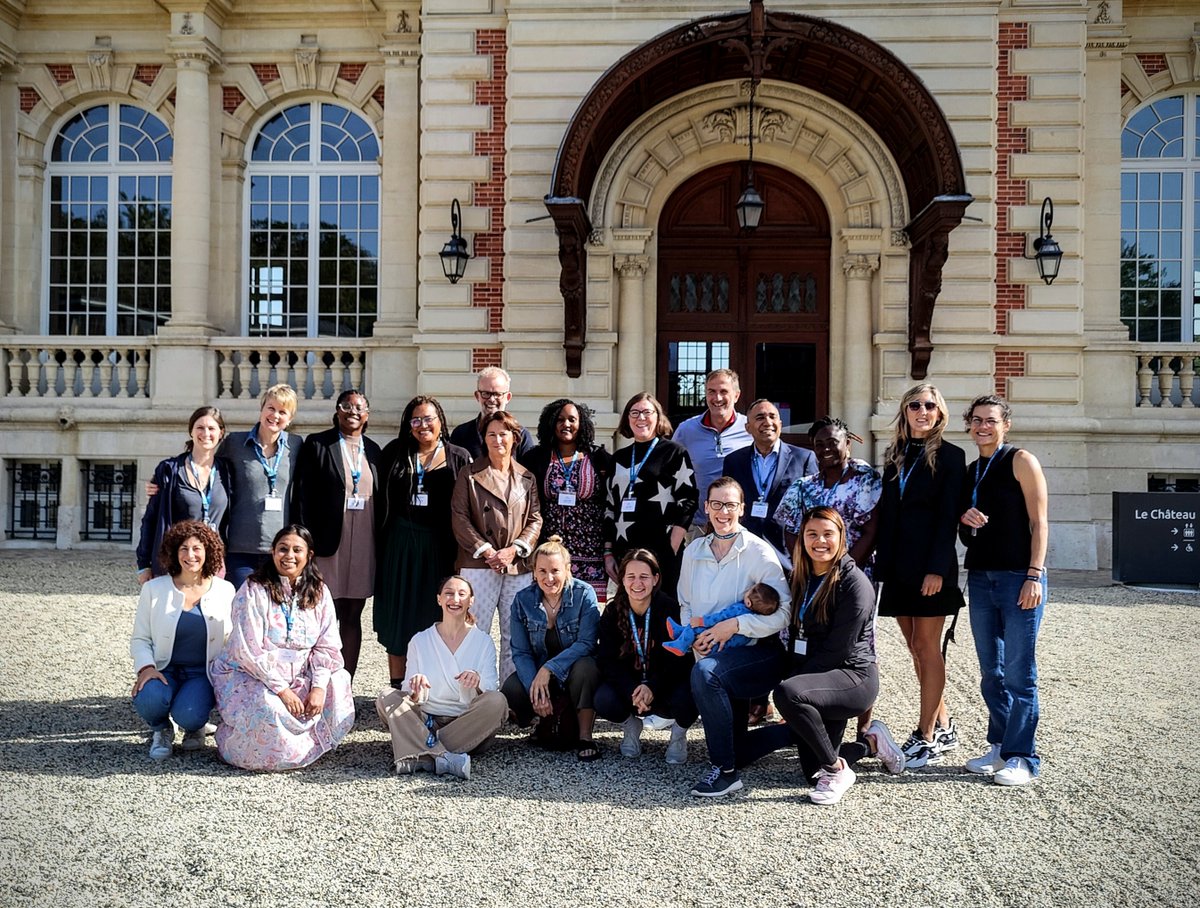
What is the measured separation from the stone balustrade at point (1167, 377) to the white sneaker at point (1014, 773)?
9175 millimetres

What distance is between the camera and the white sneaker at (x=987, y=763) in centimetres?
507

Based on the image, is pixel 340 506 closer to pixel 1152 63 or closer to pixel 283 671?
pixel 283 671

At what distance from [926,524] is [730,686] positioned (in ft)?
4.38

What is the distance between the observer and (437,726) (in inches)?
206

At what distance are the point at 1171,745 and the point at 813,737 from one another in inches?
91.3

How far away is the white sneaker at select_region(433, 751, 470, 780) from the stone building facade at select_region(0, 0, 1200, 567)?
701 centimetres

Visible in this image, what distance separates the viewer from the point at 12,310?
14.3 m

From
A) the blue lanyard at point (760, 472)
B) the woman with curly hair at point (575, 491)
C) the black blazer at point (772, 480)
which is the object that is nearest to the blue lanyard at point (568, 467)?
the woman with curly hair at point (575, 491)

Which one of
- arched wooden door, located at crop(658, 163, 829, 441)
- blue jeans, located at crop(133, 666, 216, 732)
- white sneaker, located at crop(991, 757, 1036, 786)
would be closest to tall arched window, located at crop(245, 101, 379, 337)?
arched wooden door, located at crop(658, 163, 829, 441)

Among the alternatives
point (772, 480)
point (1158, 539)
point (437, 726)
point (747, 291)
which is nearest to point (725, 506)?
point (772, 480)

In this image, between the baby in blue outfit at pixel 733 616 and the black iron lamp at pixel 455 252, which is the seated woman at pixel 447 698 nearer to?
the baby in blue outfit at pixel 733 616

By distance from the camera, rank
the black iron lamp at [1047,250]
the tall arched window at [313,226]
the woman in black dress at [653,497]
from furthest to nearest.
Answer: the tall arched window at [313,226] → the black iron lamp at [1047,250] → the woman in black dress at [653,497]

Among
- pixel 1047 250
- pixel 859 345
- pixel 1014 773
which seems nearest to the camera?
pixel 1014 773

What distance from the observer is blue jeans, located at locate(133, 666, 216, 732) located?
5172mm
